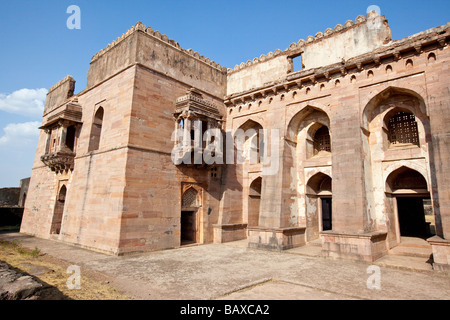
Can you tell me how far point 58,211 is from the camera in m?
16.2

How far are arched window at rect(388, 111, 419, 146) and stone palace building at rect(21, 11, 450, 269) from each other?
0.06 m

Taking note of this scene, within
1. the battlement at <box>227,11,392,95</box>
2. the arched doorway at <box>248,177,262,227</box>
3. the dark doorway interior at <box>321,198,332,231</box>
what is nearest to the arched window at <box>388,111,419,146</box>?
the battlement at <box>227,11,392,95</box>

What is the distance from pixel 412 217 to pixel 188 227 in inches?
494

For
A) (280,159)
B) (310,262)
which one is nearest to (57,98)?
(280,159)

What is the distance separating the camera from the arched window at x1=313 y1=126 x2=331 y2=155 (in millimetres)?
14046

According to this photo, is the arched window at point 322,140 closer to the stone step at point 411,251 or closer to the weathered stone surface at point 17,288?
the stone step at point 411,251

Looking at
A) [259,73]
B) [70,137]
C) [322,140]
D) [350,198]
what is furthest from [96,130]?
[350,198]

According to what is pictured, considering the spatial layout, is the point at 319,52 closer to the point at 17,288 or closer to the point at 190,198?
the point at 190,198

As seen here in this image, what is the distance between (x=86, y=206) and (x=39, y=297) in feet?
28.1

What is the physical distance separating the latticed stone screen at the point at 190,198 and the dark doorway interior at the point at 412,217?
37.6ft

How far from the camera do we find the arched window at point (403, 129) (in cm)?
1155

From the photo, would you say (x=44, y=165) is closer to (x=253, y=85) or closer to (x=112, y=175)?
(x=112, y=175)

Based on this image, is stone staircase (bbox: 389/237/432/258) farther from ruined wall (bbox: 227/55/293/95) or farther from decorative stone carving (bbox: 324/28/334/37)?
decorative stone carving (bbox: 324/28/334/37)

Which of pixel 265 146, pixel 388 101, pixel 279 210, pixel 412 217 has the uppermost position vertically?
pixel 388 101
